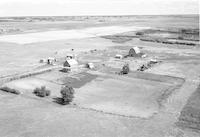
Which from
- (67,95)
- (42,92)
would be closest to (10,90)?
(42,92)

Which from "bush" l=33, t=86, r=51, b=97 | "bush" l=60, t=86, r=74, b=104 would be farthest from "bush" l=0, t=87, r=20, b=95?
"bush" l=60, t=86, r=74, b=104

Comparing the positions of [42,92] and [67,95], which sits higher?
[67,95]

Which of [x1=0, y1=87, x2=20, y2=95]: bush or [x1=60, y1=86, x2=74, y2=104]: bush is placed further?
[x1=0, y1=87, x2=20, y2=95]: bush

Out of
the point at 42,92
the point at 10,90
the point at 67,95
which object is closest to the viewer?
the point at 67,95

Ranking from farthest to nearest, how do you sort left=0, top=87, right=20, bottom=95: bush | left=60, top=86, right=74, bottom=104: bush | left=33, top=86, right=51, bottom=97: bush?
left=0, top=87, right=20, bottom=95: bush < left=33, top=86, right=51, bottom=97: bush < left=60, top=86, right=74, bottom=104: bush

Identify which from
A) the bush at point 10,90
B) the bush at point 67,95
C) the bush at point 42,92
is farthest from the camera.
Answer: the bush at point 10,90

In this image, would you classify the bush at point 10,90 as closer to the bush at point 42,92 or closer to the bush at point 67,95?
the bush at point 42,92

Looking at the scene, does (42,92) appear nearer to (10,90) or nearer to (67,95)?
(67,95)

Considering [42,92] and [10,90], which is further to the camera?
[10,90]

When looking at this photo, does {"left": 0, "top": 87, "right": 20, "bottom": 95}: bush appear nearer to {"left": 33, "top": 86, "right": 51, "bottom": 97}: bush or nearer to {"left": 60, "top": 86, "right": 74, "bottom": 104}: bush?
{"left": 33, "top": 86, "right": 51, "bottom": 97}: bush

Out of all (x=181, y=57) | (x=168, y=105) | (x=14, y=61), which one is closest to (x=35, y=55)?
(x=14, y=61)

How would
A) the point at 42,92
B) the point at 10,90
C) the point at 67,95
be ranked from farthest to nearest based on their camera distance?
the point at 10,90, the point at 42,92, the point at 67,95

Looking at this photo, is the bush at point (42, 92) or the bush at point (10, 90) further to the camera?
the bush at point (10, 90)

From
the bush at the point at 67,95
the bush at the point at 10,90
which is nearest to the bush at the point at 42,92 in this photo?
the bush at the point at 10,90
